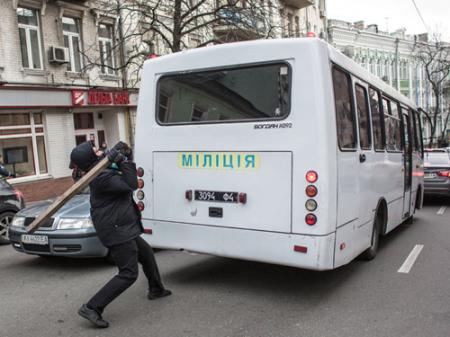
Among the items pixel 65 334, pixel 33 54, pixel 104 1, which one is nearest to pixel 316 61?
pixel 65 334

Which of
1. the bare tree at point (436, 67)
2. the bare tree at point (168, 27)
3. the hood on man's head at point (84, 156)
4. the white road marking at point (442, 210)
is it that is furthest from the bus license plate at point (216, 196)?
the bare tree at point (436, 67)

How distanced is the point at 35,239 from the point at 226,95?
322 cm

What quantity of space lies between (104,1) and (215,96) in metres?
14.5

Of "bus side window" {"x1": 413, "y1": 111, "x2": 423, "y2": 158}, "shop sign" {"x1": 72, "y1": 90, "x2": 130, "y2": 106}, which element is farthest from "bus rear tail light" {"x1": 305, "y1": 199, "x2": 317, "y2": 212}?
"shop sign" {"x1": 72, "y1": 90, "x2": 130, "y2": 106}

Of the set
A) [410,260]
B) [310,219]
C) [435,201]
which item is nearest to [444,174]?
[435,201]

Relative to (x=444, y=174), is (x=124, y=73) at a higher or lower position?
higher

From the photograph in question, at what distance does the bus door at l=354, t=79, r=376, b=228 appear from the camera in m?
5.64

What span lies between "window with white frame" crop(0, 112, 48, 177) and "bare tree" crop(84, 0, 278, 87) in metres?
2.67

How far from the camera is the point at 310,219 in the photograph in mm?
4703

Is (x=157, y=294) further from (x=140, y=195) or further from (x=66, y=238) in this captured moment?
(x=66, y=238)

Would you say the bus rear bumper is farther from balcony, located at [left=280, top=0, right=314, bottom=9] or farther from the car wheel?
balcony, located at [left=280, top=0, right=314, bottom=9]

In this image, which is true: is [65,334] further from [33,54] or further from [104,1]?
[104,1]

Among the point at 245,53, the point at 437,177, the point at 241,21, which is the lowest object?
the point at 437,177

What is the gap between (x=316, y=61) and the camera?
15.5 ft
